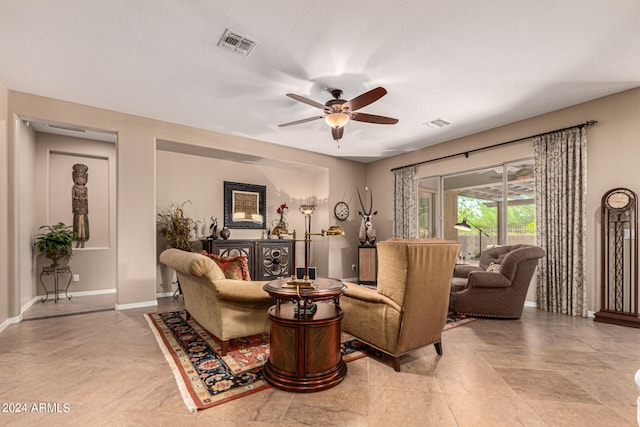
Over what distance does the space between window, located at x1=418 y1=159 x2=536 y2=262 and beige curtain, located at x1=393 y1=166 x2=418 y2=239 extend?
20cm

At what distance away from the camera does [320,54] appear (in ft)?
9.66

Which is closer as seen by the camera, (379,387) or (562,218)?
(379,387)

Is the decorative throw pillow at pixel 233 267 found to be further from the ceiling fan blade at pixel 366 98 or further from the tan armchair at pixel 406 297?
the ceiling fan blade at pixel 366 98

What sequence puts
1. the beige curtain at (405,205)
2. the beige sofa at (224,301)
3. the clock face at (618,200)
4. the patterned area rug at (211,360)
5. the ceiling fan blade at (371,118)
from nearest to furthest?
the patterned area rug at (211,360), the beige sofa at (224,301), the ceiling fan blade at (371,118), the clock face at (618,200), the beige curtain at (405,205)

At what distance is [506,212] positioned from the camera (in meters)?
5.07

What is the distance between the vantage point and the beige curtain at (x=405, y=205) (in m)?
6.36

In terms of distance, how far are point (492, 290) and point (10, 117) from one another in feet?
20.8

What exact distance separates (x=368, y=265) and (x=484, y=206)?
2467 millimetres

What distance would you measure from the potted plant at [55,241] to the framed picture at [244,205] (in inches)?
95.4

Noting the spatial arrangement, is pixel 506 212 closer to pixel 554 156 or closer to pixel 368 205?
pixel 554 156

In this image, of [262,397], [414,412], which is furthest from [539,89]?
[262,397]

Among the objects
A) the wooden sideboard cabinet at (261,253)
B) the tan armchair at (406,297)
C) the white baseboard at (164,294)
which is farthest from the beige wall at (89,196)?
the tan armchair at (406,297)

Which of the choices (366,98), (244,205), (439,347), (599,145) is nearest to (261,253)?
(244,205)

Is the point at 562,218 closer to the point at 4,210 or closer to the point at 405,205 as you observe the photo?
the point at 405,205
